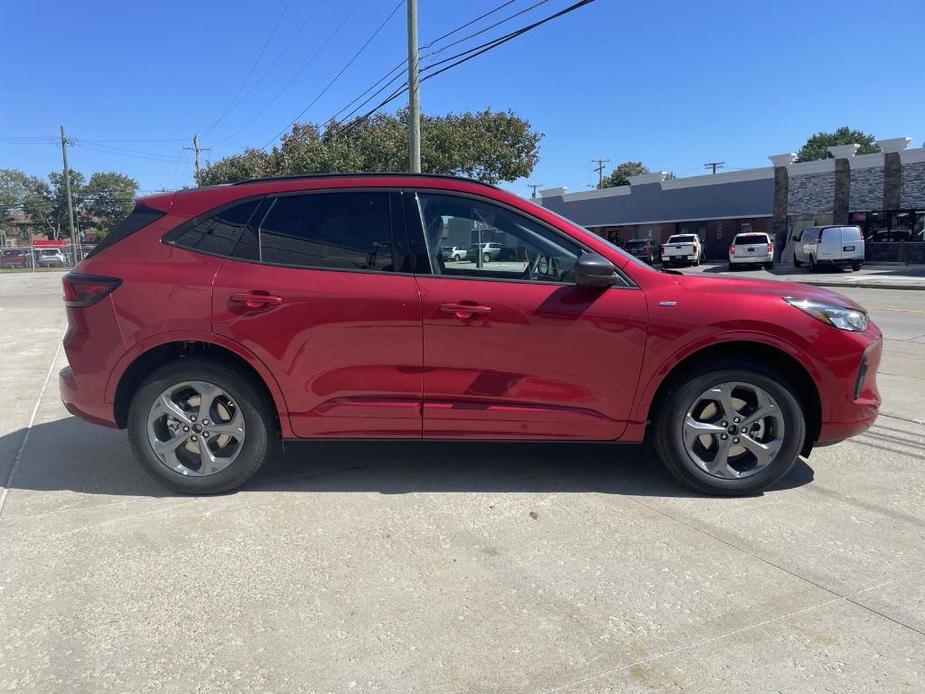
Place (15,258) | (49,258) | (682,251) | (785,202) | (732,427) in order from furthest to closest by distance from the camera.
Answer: (15,258) < (49,258) < (785,202) < (682,251) < (732,427)

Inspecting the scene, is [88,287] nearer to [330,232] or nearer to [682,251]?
[330,232]

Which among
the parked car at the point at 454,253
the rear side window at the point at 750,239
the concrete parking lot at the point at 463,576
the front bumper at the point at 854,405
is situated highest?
the rear side window at the point at 750,239

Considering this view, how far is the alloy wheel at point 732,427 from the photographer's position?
410 centimetres

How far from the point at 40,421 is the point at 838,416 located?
19.9 ft

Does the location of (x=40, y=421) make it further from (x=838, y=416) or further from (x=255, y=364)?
(x=838, y=416)

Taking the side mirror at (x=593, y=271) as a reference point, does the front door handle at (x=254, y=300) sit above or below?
below

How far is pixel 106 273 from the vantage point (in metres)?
4.24

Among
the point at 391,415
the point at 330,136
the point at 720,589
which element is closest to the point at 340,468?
the point at 391,415

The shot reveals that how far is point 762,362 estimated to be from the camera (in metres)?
4.18

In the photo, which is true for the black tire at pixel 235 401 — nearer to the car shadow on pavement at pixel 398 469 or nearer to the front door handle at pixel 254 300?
the car shadow on pavement at pixel 398 469

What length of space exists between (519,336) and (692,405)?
106 centimetres

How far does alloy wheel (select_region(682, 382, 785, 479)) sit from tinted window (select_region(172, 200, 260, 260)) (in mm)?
2749

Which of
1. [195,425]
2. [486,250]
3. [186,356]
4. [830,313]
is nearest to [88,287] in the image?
[186,356]

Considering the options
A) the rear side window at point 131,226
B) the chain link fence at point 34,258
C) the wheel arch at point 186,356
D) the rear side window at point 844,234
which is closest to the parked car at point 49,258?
the chain link fence at point 34,258
